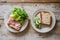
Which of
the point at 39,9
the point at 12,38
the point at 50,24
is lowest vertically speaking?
the point at 12,38

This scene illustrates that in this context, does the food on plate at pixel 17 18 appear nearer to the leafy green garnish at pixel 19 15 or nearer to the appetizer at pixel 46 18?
the leafy green garnish at pixel 19 15

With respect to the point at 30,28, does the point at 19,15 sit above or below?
above

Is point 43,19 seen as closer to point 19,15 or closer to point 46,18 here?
point 46,18

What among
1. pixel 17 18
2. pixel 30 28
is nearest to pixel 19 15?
pixel 17 18

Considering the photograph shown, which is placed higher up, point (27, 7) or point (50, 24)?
point (27, 7)

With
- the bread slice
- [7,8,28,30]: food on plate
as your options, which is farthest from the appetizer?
[7,8,28,30]: food on plate

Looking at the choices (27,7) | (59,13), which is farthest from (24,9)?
(59,13)

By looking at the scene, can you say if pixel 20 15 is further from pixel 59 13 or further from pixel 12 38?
pixel 59 13
